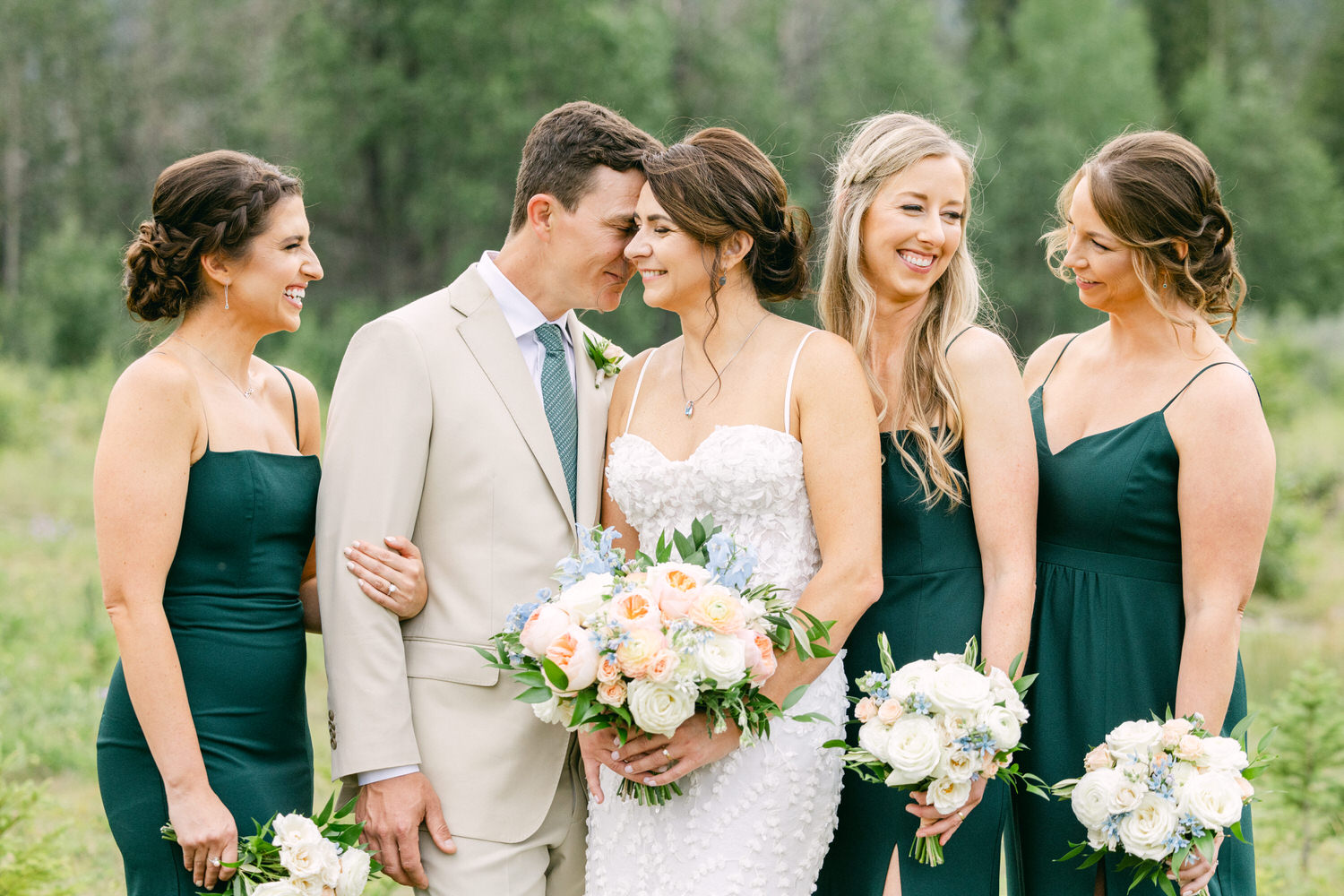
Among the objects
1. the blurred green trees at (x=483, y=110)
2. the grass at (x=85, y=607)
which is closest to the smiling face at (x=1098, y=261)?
the grass at (x=85, y=607)

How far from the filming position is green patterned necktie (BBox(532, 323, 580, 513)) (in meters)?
3.75

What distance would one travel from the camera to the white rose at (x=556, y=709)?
116 inches

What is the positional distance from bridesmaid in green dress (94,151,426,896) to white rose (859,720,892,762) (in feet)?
4.38

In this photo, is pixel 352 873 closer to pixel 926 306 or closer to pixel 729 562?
pixel 729 562

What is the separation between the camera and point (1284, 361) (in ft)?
74.9

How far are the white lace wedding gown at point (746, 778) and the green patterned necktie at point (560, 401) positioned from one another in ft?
1.04

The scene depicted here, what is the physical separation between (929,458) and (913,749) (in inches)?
35.9

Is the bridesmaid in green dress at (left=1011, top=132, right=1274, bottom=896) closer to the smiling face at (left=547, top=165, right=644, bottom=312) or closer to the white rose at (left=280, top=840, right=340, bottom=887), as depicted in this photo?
the smiling face at (left=547, top=165, right=644, bottom=312)

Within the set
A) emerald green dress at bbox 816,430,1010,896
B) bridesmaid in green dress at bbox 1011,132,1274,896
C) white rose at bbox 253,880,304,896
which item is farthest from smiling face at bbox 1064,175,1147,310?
white rose at bbox 253,880,304,896

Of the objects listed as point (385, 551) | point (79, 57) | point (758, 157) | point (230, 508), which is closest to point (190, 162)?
point (230, 508)

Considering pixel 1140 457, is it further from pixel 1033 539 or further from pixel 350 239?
pixel 350 239

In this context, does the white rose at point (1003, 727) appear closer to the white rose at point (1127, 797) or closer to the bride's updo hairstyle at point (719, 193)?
the white rose at point (1127, 797)

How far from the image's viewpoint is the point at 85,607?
10.5 m

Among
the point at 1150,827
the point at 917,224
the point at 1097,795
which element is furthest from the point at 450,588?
the point at 1150,827
